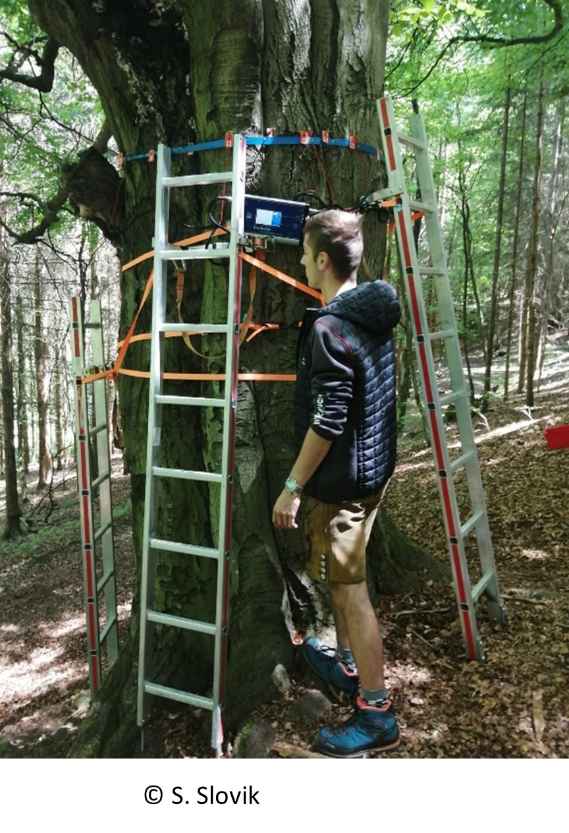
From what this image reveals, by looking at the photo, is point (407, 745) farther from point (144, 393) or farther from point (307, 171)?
point (307, 171)

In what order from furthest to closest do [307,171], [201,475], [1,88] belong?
1. [1,88]
2. [307,171]
3. [201,475]

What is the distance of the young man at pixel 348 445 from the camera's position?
2561 millimetres

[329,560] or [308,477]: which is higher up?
[308,477]

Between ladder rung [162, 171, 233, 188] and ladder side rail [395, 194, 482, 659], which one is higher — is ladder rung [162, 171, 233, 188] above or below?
above

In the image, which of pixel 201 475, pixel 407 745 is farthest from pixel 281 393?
pixel 407 745

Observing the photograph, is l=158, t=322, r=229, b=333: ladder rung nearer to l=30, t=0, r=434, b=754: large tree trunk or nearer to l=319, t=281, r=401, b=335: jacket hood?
l=30, t=0, r=434, b=754: large tree trunk

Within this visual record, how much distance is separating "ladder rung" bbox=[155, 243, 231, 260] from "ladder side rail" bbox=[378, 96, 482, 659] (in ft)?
3.06

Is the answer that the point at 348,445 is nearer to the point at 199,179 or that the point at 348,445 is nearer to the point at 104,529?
the point at 199,179

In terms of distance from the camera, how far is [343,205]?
3.38 metres

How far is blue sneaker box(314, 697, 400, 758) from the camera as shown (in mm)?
2721

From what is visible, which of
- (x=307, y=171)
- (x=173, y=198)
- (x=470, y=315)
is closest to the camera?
(x=307, y=171)

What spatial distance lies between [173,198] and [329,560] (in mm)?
2249

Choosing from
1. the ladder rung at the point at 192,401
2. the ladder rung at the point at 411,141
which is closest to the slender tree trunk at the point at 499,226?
the ladder rung at the point at 411,141

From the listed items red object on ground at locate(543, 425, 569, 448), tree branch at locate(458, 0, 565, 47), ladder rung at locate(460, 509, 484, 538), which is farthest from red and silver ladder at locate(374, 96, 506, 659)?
tree branch at locate(458, 0, 565, 47)
